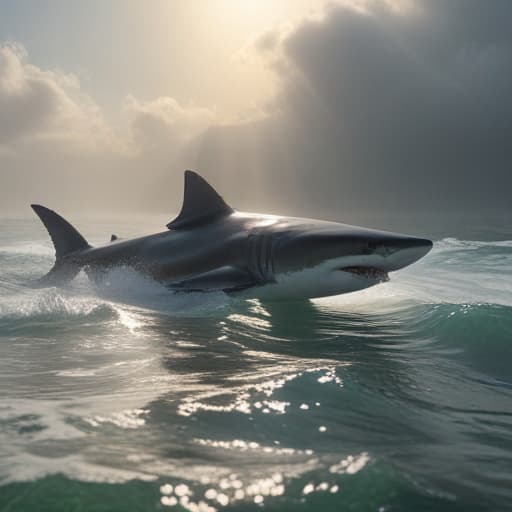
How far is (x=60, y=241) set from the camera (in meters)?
11.1

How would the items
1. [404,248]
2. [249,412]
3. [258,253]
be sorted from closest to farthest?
[249,412], [404,248], [258,253]

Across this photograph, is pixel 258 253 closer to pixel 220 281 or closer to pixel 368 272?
pixel 220 281

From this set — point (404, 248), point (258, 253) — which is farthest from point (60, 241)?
point (404, 248)

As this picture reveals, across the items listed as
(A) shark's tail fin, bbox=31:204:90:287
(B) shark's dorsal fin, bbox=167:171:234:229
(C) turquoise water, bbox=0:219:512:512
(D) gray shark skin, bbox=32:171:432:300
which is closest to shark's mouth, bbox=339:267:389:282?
(D) gray shark skin, bbox=32:171:432:300

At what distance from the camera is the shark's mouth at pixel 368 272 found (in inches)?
264

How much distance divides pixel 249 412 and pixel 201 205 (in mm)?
6213

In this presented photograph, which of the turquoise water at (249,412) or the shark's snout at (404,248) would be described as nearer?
the turquoise water at (249,412)

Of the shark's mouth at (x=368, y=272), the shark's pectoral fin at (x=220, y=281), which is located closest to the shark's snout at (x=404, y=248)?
the shark's mouth at (x=368, y=272)

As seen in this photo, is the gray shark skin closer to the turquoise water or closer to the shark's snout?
the shark's snout

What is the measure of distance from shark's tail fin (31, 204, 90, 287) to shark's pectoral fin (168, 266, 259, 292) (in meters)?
4.45

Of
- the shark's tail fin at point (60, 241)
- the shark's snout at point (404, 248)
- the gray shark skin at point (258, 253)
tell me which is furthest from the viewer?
the shark's tail fin at point (60, 241)

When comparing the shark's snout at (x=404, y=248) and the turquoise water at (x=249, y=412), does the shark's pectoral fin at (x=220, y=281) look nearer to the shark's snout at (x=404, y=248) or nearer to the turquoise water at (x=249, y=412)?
the turquoise water at (x=249, y=412)

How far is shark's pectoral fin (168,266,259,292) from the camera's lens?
700cm

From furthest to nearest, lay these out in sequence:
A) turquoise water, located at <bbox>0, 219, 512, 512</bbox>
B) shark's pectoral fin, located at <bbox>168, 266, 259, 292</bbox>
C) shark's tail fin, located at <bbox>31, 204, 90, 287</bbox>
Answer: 1. shark's tail fin, located at <bbox>31, 204, 90, 287</bbox>
2. shark's pectoral fin, located at <bbox>168, 266, 259, 292</bbox>
3. turquoise water, located at <bbox>0, 219, 512, 512</bbox>
